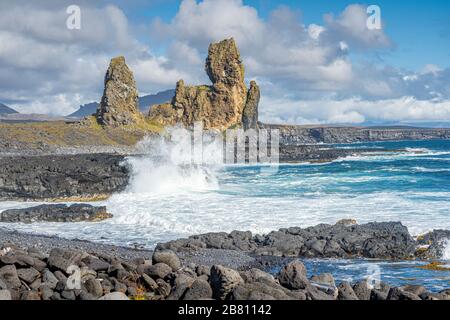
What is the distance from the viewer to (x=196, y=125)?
109312mm

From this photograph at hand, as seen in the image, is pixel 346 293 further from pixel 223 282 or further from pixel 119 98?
pixel 119 98

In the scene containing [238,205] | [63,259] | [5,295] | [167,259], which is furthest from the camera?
[238,205]

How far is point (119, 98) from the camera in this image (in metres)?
96.7

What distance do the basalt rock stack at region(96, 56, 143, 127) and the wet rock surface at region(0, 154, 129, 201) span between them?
53.1 m

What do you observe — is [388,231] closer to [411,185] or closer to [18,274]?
[18,274]

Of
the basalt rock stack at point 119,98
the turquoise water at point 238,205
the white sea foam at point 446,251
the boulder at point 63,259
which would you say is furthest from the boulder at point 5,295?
the basalt rock stack at point 119,98

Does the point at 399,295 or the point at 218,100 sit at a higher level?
the point at 218,100

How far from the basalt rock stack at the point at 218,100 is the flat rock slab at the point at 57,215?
84.4m

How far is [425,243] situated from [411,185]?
2106 centimetres

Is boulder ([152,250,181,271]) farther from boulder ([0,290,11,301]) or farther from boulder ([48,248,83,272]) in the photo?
boulder ([0,290,11,301])

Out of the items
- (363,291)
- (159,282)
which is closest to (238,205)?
(159,282)

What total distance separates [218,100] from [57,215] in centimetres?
8958

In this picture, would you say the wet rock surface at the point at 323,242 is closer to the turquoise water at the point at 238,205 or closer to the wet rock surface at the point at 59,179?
the turquoise water at the point at 238,205
